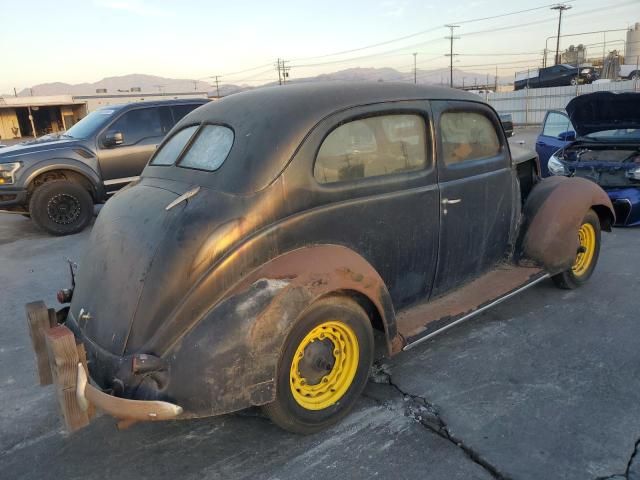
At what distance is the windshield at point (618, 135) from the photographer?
688 centimetres

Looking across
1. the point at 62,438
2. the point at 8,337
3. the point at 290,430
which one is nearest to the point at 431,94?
the point at 290,430

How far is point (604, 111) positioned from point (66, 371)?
6837mm

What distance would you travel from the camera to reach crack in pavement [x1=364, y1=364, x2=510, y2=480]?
2.53m

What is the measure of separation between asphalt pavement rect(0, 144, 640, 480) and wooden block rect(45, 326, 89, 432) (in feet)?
1.66

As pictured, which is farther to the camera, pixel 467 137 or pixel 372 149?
pixel 467 137

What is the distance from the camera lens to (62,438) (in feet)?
9.55

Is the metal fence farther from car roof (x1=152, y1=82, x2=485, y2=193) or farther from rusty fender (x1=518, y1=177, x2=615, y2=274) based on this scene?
car roof (x1=152, y1=82, x2=485, y2=193)

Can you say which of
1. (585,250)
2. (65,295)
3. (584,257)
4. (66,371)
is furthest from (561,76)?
(66,371)

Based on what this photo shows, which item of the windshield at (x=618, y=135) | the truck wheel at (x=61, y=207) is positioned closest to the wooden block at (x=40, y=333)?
the truck wheel at (x=61, y=207)

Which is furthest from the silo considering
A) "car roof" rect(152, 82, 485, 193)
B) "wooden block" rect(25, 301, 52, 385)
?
"wooden block" rect(25, 301, 52, 385)

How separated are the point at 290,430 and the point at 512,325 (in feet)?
7.31

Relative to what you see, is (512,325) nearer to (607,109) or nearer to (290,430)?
(290,430)

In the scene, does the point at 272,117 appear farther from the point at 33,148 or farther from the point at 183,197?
the point at 33,148

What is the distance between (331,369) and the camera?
2.87 m
